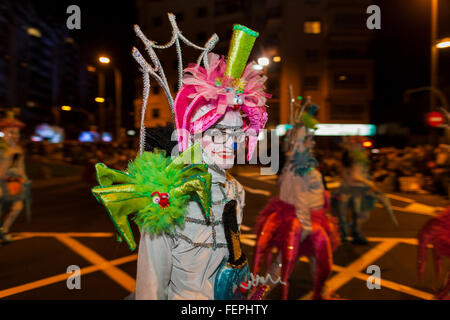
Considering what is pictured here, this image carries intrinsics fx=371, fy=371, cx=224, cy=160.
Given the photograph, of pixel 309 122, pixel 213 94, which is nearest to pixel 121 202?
pixel 213 94

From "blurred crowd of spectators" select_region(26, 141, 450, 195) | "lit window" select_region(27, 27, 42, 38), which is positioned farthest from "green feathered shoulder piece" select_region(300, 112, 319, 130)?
"lit window" select_region(27, 27, 42, 38)

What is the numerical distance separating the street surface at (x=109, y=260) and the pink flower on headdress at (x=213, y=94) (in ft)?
9.08

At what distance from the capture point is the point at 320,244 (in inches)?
152

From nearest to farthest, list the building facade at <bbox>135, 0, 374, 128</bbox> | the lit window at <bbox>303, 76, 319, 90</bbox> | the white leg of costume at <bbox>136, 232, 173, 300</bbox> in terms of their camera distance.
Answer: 1. the white leg of costume at <bbox>136, 232, 173, 300</bbox>
2. the building facade at <bbox>135, 0, 374, 128</bbox>
3. the lit window at <bbox>303, 76, 319, 90</bbox>

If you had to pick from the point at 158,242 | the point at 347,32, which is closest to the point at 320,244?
the point at 158,242

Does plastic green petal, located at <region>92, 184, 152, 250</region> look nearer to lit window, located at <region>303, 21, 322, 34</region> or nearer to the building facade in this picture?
the building facade

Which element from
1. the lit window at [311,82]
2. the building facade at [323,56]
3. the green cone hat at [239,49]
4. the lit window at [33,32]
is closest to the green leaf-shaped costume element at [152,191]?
the green cone hat at [239,49]

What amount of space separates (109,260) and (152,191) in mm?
4526

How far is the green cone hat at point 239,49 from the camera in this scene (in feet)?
6.48

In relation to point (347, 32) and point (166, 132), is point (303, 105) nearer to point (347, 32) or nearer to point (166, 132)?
point (166, 132)

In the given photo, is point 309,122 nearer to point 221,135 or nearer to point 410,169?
point 221,135

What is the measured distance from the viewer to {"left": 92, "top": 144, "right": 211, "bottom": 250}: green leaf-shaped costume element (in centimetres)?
177

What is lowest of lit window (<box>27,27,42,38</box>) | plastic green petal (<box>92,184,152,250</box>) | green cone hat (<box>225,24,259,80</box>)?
plastic green petal (<box>92,184,152,250</box>)
